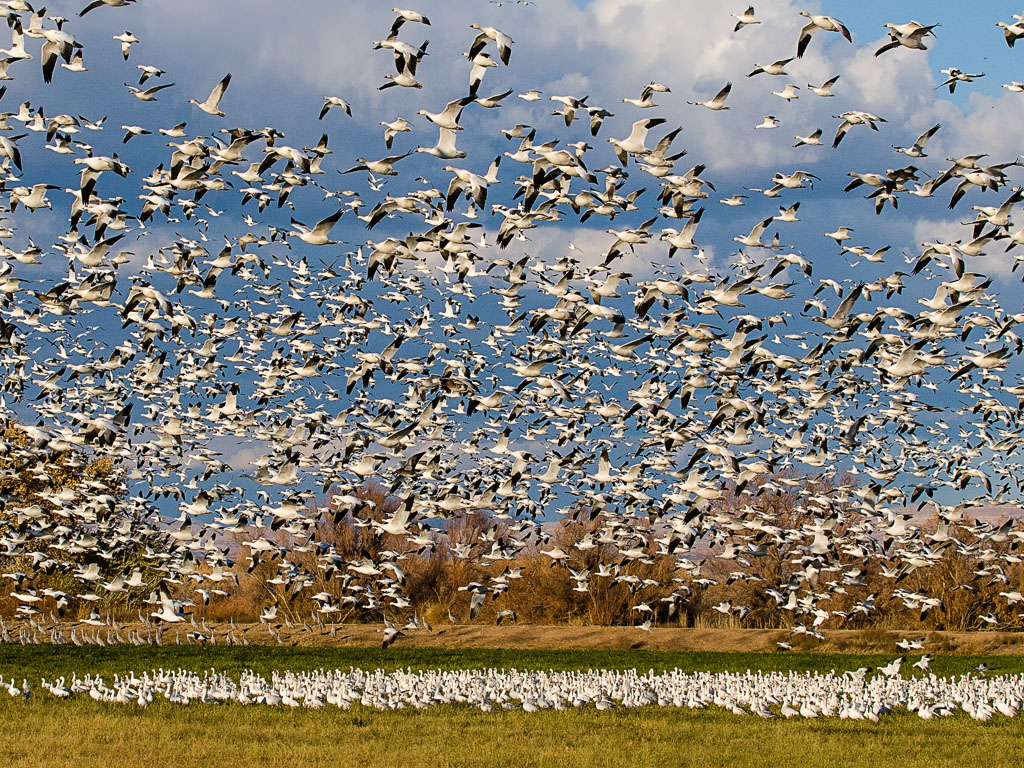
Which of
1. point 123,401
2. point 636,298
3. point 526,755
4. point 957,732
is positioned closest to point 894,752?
point 957,732

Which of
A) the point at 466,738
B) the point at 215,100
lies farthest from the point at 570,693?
the point at 215,100

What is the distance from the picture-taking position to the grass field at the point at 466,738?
56.7 ft

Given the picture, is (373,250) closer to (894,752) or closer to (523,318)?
(523,318)

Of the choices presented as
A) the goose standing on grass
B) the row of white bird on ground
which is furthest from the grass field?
the goose standing on grass

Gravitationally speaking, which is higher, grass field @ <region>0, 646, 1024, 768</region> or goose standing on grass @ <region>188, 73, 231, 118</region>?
goose standing on grass @ <region>188, 73, 231, 118</region>

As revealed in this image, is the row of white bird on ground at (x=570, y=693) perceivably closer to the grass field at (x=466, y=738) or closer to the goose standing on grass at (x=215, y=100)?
the grass field at (x=466, y=738)

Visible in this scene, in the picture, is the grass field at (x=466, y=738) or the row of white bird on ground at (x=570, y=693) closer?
the grass field at (x=466, y=738)

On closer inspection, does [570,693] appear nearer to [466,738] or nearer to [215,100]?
[466,738]

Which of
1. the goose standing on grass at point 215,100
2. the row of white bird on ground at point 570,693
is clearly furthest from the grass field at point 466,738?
the goose standing on grass at point 215,100

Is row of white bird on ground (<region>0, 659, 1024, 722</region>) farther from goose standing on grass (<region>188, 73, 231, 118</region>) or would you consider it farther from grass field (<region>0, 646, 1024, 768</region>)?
goose standing on grass (<region>188, 73, 231, 118</region>)

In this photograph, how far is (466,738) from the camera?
61.8 feet

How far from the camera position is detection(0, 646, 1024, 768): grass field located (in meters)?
17.3

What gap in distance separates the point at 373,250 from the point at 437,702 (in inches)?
369

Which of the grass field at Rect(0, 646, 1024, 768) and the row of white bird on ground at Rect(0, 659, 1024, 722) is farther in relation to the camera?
the row of white bird on ground at Rect(0, 659, 1024, 722)
